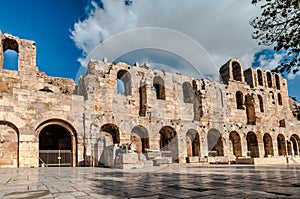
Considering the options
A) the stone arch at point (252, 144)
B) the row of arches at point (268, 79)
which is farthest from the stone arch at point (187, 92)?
the row of arches at point (268, 79)

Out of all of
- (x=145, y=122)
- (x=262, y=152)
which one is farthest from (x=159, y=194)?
(x=262, y=152)

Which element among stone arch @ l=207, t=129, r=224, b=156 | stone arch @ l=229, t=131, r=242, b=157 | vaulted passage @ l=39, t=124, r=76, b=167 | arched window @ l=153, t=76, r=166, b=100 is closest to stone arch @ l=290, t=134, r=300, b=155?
stone arch @ l=229, t=131, r=242, b=157

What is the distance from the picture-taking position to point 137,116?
2052 cm

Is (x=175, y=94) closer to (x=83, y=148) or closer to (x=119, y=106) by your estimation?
(x=119, y=106)

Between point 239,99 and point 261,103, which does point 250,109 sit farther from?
point 261,103

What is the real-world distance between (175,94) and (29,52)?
40.4ft

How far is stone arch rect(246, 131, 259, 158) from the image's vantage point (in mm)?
26641

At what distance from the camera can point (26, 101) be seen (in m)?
15.0

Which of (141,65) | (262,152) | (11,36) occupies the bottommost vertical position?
(262,152)

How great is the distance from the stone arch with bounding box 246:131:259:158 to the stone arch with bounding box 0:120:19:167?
21300 mm

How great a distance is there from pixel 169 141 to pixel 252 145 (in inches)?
407

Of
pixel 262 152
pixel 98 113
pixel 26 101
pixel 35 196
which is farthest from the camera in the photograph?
pixel 262 152

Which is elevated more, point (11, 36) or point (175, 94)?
point (11, 36)

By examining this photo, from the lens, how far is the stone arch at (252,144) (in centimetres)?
2664
